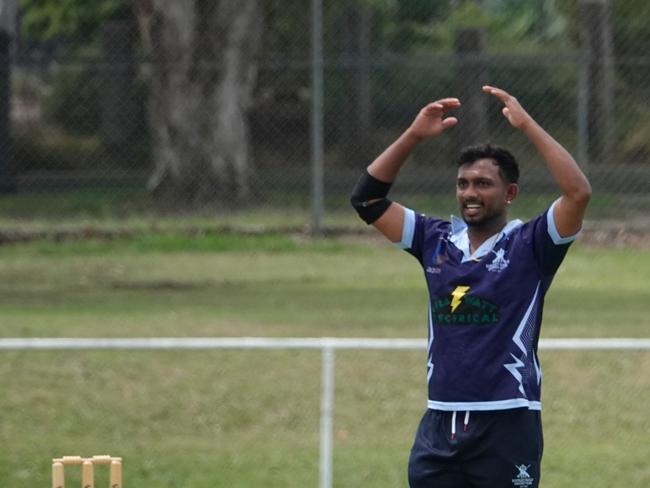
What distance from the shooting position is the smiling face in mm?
5219

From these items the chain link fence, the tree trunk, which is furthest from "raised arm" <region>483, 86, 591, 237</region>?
the tree trunk

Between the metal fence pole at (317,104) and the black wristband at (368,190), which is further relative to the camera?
the metal fence pole at (317,104)

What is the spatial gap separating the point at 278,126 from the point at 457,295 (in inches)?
Answer: 565

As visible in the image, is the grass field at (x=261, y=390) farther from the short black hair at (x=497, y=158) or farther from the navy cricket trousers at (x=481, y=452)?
the short black hair at (x=497, y=158)

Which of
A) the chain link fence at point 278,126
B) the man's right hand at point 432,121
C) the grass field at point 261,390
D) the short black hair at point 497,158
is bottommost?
the grass field at point 261,390

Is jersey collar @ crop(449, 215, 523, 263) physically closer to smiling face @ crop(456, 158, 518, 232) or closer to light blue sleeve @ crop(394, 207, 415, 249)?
smiling face @ crop(456, 158, 518, 232)

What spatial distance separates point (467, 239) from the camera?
5305mm

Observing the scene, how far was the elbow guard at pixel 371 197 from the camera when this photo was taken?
5566mm

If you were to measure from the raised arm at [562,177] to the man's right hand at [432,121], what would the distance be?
23 centimetres

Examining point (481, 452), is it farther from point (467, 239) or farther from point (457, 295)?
point (467, 239)

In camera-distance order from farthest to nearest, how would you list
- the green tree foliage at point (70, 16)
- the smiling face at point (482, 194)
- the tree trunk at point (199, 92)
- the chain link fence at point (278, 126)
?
1. the green tree foliage at point (70, 16)
2. the tree trunk at point (199, 92)
3. the chain link fence at point (278, 126)
4. the smiling face at point (482, 194)

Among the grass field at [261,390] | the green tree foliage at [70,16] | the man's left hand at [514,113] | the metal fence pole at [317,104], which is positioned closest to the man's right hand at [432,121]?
the man's left hand at [514,113]

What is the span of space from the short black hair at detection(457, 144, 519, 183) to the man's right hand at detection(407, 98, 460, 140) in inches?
5.6

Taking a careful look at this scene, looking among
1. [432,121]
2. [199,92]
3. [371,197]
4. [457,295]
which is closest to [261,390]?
[371,197]
